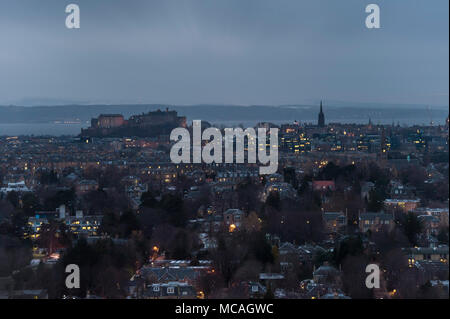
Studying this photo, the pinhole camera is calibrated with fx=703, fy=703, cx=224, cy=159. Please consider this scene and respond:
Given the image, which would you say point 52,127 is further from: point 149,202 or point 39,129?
point 149,202

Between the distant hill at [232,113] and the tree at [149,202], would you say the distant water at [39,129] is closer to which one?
the distant hill at [232,113]

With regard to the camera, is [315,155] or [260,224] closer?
[260,224]

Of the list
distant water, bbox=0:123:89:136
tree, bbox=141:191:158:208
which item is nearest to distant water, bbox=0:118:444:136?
distant water, bbox=0:123:89:136

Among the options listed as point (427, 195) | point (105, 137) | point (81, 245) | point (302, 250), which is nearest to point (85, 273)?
point (81, 245)

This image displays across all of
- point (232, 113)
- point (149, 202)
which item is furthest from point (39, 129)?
point (149, 202)

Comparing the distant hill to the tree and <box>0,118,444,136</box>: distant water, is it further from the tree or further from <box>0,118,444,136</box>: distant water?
the tree
